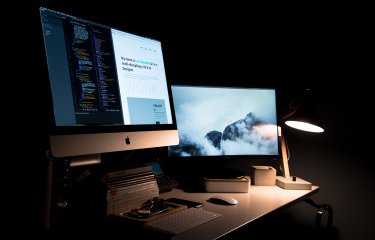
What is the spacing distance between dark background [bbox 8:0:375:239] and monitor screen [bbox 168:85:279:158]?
0.19 metres

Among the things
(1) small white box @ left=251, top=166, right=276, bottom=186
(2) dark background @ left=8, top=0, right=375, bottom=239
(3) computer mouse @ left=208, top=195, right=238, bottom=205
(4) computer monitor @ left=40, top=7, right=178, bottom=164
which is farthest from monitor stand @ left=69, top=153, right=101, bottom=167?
(1) small white box @ left=251, top=166, right=276, bottom=186

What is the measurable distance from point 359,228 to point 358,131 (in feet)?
1.67

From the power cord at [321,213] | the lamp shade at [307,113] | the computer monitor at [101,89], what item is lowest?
the power cord at [321,213]

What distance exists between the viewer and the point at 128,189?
1110 millimetres

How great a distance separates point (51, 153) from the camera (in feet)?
3.08

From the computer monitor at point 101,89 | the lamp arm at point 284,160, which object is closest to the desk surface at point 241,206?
the lamp arm at point 284,160

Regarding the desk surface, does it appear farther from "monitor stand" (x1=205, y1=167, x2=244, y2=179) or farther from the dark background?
the dark background

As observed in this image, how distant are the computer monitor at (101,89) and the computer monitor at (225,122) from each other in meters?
0.21

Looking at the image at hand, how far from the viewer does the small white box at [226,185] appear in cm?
147

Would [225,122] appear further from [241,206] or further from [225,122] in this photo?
[241,206]

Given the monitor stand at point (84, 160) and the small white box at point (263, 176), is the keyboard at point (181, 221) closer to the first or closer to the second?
the monitor stand at point (84, 160)

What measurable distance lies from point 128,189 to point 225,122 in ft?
2.38

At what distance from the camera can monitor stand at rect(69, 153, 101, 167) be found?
106 cm

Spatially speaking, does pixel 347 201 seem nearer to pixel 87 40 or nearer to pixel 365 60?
pixel 365 60
